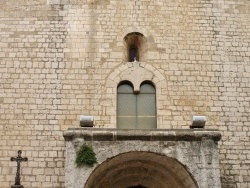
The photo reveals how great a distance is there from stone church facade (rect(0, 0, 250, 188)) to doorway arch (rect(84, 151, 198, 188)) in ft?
0.10

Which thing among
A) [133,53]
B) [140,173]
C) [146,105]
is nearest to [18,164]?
[140,173]

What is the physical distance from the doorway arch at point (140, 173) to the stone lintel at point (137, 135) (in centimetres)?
35

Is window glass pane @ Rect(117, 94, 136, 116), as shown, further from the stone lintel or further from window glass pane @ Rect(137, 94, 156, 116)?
the stone lintel

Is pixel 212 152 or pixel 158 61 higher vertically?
pixel 158 61

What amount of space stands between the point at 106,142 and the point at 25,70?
317 cm

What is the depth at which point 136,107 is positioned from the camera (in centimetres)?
1027

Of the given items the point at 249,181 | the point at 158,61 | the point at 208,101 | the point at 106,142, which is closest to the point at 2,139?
the point at 106,142

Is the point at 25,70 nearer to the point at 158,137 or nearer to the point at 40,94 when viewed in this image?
the point at 40,94

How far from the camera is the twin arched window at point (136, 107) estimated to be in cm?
1010

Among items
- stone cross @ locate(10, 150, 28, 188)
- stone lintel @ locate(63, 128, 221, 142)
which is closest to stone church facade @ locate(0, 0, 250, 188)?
stone lintel @ locate(63, 128, 221, 142)

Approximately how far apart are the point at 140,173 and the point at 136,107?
1557 millimetres

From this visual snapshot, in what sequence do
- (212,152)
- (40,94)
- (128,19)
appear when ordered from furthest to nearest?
(128,19)
(40,94)
(212,152)

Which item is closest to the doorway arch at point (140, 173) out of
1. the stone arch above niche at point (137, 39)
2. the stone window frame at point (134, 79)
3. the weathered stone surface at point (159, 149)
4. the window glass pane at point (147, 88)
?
the weathered stone surface at point (159, 149)

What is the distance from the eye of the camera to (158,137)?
855 centimetres
